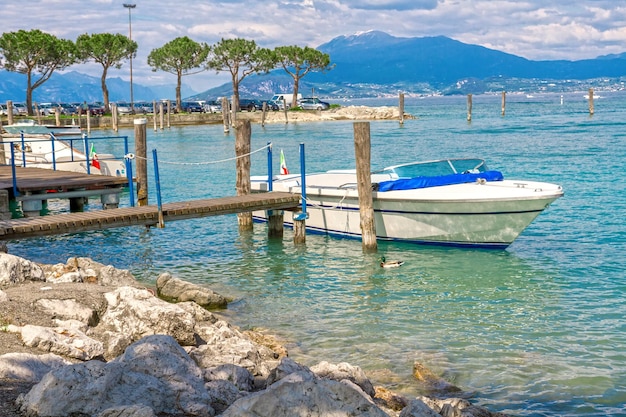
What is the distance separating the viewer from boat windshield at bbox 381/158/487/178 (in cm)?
1856

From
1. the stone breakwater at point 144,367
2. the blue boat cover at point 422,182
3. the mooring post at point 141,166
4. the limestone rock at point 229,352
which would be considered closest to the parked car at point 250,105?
the mooring post at point 141,166

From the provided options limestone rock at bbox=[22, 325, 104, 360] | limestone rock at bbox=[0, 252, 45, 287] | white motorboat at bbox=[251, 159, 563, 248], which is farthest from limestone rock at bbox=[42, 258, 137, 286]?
white motorboat at bbox=[251, 159, 563, 248]

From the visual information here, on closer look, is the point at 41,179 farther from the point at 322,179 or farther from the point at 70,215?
the point at 322,179

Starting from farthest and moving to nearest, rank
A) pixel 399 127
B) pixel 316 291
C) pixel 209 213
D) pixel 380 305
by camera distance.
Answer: pixel 399 127, pixel 209 213, pixel 316 291, pixel 380 305

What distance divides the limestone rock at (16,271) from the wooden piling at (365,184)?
742 cm

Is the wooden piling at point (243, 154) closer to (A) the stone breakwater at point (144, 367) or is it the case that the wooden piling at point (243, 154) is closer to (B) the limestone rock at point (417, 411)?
(A) the stone breakwater at point (144, 367)

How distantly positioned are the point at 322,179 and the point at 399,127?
54.1 metres

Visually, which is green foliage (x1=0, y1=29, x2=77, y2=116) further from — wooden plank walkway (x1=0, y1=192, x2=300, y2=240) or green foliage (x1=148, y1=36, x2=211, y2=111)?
wooden plank walkway (x1=0, y1=192, x2=300, y2=240)

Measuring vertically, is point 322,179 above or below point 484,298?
above

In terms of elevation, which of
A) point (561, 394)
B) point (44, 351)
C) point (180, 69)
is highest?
point (180, 69)

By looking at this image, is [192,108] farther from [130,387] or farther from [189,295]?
[130,387]

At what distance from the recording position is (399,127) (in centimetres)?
7394

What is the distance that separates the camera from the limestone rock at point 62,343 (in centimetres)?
845

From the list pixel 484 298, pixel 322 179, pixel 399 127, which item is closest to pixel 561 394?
pixel 484 298
